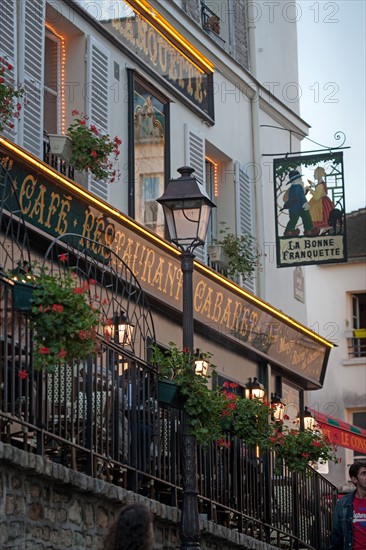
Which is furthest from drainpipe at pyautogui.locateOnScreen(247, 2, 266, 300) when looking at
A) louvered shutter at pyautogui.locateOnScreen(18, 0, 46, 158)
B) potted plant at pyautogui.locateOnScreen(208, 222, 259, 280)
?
louvered shutter at pyautogui.locateOnScreen(18, 0, 46, 158)

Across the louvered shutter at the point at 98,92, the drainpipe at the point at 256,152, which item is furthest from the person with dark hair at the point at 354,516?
the drainpipe at the point at 256,152

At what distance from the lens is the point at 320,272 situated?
1395 inches

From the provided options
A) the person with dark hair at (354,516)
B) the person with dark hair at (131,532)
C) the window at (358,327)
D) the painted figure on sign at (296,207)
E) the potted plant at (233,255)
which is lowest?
the person with dark hair at (354,516)

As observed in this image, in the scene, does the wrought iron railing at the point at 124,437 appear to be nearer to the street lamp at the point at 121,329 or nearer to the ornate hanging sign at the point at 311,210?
the street lamp at the point at 121,329

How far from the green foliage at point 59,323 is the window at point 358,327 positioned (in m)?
24.3

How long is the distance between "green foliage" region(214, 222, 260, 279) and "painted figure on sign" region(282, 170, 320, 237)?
657 millimetres

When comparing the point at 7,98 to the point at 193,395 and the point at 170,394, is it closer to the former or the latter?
the point at 170,394

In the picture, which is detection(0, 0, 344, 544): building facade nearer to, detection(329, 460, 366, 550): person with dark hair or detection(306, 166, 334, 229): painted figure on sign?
detection(306, 166, 334, 229): painted figure on sign

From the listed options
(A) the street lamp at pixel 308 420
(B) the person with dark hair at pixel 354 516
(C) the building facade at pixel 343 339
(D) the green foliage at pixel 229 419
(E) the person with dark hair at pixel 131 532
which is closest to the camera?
(E) the person with dark hair at pixel 131 532

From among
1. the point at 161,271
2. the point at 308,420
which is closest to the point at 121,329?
the point at 161,271

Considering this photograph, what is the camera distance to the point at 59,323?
1000cm

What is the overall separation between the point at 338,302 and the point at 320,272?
0.96 meters

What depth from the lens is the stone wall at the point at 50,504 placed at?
9555 mm

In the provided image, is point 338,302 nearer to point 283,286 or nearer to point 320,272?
point 320,272
